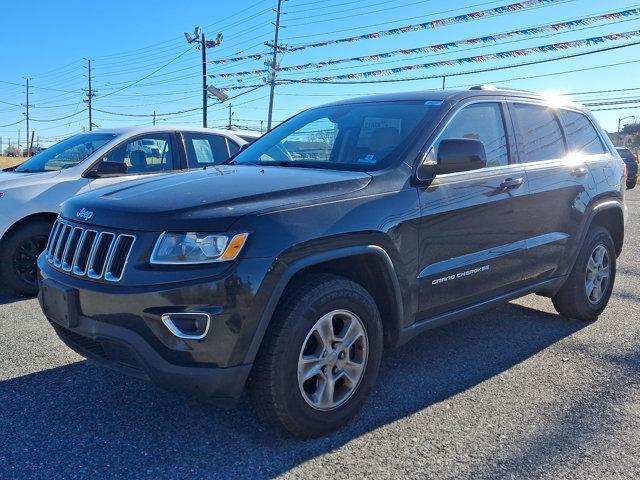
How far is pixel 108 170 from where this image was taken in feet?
19.8

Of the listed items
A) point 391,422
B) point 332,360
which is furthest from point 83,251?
point 391,422

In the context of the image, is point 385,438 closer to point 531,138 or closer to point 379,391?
point 379,391

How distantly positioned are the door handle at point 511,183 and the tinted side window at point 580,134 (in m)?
1.04

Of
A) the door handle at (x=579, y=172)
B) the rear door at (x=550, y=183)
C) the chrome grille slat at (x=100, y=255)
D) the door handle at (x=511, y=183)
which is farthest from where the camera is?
the door handle at (x=579, y=172)

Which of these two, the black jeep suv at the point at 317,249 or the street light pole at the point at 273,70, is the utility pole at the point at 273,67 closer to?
the street light pole at the point at 273,70

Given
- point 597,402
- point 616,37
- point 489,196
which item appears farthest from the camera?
point 616,37

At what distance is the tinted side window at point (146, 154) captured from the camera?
634cm

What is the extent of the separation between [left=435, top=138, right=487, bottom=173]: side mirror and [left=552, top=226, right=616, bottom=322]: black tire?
1.88 meters

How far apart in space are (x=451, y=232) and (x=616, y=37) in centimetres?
1727

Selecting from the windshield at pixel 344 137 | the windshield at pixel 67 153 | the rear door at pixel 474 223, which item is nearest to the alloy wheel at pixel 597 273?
the rear door at pixel 474 223

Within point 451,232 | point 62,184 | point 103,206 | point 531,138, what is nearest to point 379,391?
point 451,232

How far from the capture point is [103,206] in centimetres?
299

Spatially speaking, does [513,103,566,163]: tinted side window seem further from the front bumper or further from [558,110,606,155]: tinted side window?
the front bumper

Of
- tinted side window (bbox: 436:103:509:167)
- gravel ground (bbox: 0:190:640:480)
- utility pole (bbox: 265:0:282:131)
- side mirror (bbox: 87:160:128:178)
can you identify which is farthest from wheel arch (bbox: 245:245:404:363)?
utility pole (bbox: 265:0:282:131)
